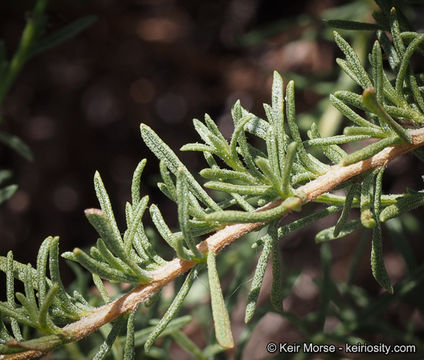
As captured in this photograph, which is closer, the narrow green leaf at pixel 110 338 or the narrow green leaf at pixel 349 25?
the narrow green leaf at pixel 110 338

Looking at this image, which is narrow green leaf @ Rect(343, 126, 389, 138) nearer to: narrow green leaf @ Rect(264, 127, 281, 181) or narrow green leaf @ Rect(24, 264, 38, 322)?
narrow green leaf @ Rect(264, 127, 281, 181)

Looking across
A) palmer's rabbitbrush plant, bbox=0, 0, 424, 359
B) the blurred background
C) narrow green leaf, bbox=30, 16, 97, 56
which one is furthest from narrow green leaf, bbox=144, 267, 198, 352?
the blurred background

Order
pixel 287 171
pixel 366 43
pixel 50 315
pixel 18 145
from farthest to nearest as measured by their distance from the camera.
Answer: pixel 366 43 → pixel 18 145 → pixel 50 315 → pixel 287 171

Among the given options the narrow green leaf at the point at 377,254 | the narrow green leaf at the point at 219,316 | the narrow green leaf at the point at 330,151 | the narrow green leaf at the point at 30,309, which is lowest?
the narrow green leaf at the point at 377,254

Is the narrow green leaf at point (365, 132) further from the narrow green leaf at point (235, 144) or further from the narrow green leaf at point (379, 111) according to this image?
the narrow green leaf at point (235, 144)

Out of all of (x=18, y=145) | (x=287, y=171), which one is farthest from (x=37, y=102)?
(x=287, y=171)

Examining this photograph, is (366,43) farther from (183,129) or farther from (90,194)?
(90,194)

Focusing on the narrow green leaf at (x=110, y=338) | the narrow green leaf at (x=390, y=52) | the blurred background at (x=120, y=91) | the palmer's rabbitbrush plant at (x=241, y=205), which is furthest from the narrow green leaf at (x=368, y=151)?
the blurred background at (x=120, y=91)

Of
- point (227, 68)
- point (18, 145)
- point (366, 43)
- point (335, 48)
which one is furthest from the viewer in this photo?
point (227, 68)
